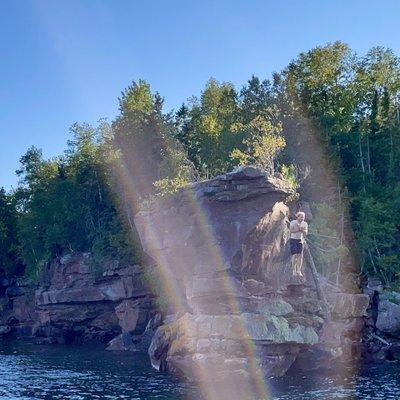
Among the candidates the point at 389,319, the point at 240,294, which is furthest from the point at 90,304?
the point at 389,319

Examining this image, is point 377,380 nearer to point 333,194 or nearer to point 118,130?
point 333,194

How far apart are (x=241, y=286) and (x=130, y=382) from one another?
35.5ft

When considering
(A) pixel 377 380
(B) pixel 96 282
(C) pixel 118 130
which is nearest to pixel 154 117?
(C) pixel 118 130

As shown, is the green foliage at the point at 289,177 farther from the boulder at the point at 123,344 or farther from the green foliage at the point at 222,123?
the boulder at the point at 123,344

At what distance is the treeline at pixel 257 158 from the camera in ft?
186

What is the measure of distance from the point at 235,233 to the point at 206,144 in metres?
27.9

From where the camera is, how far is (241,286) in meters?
42.6

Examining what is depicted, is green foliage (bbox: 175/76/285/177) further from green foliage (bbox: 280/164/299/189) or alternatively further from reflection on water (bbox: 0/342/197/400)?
Result: reflection on water (bbox: 0/342/197/400)

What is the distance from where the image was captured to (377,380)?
121 feet

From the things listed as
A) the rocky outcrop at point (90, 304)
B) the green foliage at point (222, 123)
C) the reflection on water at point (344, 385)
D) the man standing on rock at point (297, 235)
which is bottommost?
the reflection on water at point (344, 385)

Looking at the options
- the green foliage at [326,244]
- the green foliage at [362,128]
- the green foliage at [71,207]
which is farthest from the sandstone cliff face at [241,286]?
the green foliage at [71,207]

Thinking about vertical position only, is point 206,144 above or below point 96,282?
above

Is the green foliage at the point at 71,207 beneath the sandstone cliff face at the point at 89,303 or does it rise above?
above

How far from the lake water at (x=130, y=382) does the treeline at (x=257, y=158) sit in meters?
15.0
